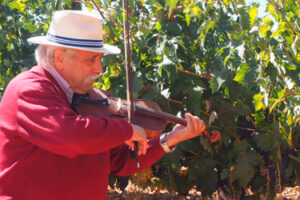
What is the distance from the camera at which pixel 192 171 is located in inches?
169

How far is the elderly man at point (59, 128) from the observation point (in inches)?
80.5

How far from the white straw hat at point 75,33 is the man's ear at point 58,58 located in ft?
0.15

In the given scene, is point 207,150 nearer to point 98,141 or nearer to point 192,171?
point 192,171

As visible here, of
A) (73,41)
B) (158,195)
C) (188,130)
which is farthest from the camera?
(158,195)

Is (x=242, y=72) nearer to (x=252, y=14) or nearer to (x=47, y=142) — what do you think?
(x=252, y=14)

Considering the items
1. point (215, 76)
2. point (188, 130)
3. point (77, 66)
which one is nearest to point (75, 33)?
point (77, 66)

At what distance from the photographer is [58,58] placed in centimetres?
230

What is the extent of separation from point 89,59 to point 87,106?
0.26m

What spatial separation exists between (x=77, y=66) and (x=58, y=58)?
0.30 feet

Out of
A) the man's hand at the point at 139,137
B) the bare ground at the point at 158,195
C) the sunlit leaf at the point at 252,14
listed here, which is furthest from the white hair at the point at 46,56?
the bare ground at the point at 158,195

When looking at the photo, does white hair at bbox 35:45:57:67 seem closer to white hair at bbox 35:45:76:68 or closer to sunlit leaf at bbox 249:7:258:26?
white hair at bbox 35:45:76:68

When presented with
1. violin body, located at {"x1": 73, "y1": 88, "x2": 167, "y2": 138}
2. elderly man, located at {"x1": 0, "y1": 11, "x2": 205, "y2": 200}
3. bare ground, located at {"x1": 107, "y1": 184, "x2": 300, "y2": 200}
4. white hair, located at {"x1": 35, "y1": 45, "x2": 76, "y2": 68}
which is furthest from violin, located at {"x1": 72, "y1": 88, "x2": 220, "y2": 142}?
bare ground, located at {"x1": 107, "y1": 184, "x2": 300, "y2": 200}

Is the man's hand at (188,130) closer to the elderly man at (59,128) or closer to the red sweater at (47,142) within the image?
the elderly man at (59,128)

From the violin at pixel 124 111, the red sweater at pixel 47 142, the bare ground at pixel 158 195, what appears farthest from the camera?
the bare ground at pixel 158 195
